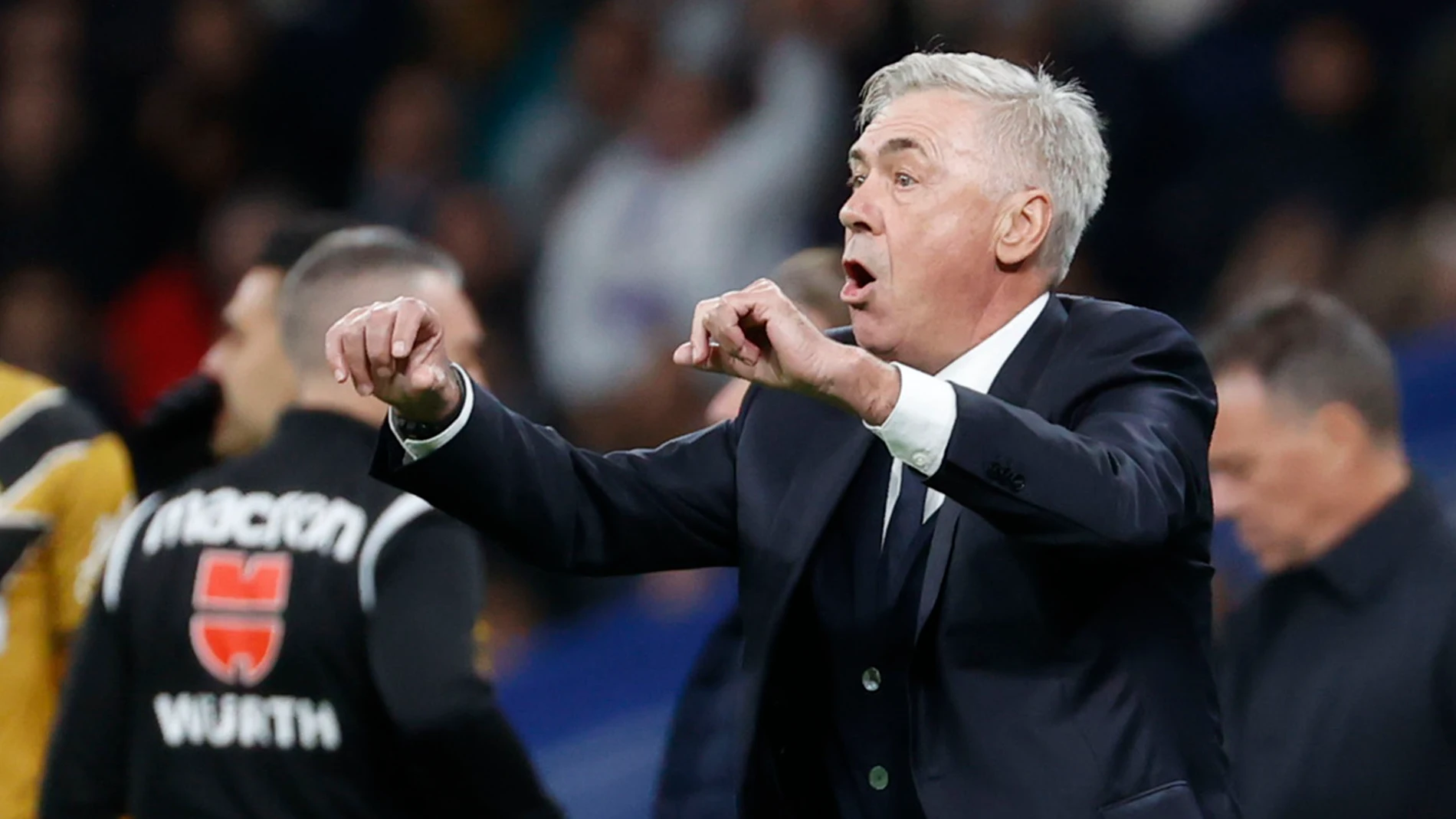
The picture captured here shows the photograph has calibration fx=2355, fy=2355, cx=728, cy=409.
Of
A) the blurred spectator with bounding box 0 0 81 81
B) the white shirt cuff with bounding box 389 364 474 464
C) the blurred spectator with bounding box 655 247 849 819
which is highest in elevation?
the blurred spectator with bounding box 0 0 81 81

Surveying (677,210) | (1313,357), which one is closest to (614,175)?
(677,210)

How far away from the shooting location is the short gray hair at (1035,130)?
2.95 metres

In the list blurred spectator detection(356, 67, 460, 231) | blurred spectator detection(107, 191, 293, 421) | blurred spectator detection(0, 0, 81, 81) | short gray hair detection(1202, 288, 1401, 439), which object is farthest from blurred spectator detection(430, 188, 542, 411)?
short gray hair detection(1202, 288, 1401, 439)

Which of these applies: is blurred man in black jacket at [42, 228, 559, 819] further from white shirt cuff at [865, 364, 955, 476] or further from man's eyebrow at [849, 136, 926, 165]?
white shirt cuff at [865, 364, 955, 476]

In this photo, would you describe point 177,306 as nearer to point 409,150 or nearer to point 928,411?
point 409,150

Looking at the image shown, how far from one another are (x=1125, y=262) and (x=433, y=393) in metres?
4.68

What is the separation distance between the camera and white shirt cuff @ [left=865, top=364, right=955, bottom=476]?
8.14ft

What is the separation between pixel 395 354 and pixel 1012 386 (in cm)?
77

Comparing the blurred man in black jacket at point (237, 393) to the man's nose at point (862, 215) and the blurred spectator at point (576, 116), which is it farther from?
the blurred spectator at point (576, 116)

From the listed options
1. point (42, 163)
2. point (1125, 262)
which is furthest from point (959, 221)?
point (42, 163)

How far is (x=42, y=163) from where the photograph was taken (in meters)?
8.72

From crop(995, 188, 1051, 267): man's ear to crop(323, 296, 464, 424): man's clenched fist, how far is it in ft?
2.39

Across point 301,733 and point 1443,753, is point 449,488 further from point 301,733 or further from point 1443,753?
point 1443,753

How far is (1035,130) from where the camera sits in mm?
2957
